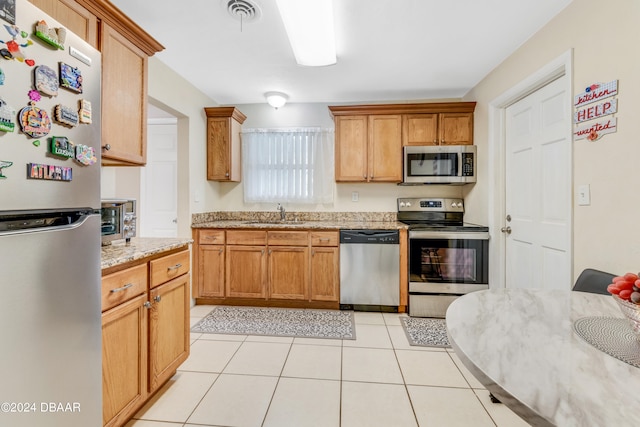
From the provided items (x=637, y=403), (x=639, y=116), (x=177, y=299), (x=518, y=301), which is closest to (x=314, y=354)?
(x=177, y=299)

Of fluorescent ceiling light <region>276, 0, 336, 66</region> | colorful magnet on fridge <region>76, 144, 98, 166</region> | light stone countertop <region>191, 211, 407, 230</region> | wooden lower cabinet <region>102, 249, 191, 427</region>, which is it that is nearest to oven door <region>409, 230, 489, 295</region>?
light stone countertop <region>191, 211, 407, 230</region>

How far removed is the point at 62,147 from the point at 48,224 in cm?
27

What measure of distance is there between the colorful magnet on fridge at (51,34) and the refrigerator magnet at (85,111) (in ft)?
0.59

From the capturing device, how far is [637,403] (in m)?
0.48

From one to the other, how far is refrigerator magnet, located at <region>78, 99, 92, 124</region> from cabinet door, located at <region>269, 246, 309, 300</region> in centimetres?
220

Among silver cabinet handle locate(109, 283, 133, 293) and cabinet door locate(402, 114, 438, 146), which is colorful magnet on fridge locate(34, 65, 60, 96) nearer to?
silver cabinet handle locate(109, 283, 133, 293)

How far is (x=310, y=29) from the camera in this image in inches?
78.2

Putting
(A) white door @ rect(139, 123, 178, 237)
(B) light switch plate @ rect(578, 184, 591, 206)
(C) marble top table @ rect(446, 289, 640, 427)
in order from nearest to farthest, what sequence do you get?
(C) marble top table @ rect(446, 289, 640, 427)
(B) light switch plate @ rect(578, 184, 591, 206)
(A) white door @ rect(139, 123, 178, 237)

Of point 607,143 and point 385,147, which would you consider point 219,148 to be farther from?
point 607,143

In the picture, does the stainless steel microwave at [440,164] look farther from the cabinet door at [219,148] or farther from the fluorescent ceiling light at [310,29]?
the cabinet door at [219,148]

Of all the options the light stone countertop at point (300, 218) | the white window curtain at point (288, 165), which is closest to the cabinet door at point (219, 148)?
the white window curtain at point (288, 165)

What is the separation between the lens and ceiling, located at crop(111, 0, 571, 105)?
1.93 metres

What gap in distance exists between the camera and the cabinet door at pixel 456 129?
3264 millimetres

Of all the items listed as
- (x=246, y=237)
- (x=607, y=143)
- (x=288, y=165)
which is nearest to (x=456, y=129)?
(x=607, y=143)
